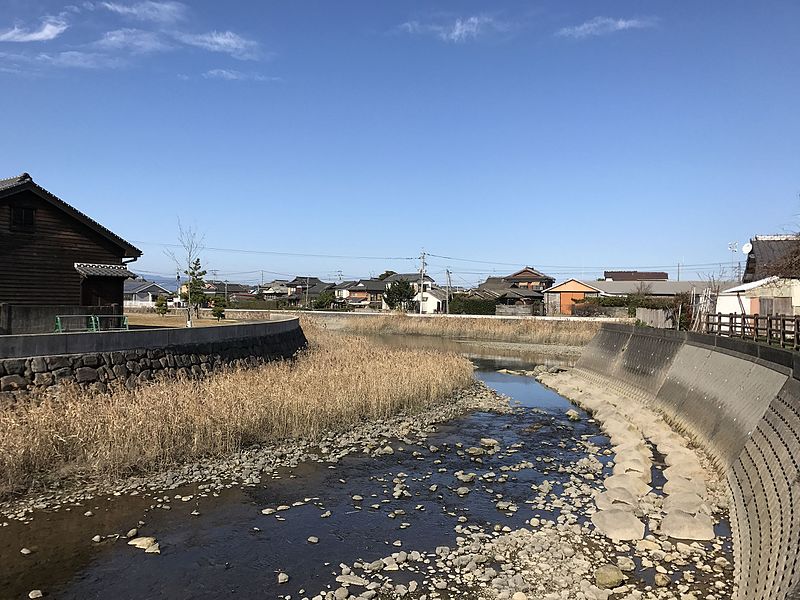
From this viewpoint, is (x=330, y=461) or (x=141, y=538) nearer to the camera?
(x=141, y=538)

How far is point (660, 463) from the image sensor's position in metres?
15.5

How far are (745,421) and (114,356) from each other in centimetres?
1713

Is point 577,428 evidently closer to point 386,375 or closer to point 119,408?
point 386,375

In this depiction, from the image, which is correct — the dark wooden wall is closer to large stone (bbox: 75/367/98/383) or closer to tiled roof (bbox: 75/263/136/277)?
tiled roof (bbox: 75/263/136/277)

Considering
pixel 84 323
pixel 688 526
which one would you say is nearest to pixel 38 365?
pixel 84 323

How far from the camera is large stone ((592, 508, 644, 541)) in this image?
10.4 m

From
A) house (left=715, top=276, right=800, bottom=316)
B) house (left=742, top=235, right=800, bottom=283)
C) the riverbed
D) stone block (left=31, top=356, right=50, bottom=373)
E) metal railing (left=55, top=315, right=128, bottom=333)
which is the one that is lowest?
the riverbed

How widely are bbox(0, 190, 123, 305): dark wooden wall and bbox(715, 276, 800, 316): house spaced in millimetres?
30335

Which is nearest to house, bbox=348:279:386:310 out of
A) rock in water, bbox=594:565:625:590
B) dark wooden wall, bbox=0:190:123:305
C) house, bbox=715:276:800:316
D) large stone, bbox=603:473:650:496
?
house, bbox=715:276:800:316

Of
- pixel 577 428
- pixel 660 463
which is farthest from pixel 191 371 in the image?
pixel 660 463

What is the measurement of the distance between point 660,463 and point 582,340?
1397 inches

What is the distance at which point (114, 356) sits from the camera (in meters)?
17.0

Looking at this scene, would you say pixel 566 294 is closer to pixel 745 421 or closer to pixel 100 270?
pixel 100 270

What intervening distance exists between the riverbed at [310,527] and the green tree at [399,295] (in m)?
68.7
